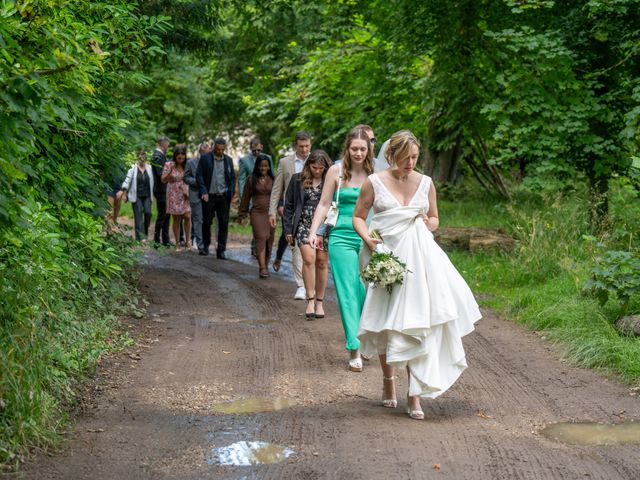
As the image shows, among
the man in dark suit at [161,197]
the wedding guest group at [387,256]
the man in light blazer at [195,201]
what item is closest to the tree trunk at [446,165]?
the man in dark suit at [161,197]

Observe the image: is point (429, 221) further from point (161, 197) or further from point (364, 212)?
point (161, 197)

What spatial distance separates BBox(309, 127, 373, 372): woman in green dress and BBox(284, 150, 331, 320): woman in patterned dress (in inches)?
58.5

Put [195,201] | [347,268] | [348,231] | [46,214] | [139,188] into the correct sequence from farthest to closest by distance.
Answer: [139,188]
[195,201]
[348,231]
[347,268]
[46,214]

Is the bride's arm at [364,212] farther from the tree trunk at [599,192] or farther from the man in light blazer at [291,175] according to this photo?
the tree trunk at [599,192]

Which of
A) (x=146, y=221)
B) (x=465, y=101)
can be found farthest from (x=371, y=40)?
(x=146, y=221)

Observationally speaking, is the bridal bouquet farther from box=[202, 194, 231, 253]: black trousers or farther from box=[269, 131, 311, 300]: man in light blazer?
box=[202, 194, 231, 253]: black trousers

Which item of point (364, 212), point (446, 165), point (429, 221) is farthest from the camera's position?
point (446, 165)

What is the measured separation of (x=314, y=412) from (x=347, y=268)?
2.00 meters

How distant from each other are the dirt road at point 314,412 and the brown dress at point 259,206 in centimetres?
393

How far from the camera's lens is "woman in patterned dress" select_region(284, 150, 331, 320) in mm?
10802

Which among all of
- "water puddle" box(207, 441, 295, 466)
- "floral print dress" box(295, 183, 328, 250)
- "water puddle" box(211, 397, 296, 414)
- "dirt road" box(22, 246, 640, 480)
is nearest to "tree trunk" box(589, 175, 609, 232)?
"dirt road" box(22, 246, 640, 480)

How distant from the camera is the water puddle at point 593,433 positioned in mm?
6258

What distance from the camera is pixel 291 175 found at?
13016 mm

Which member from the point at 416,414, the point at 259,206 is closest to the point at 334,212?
the point at 416,414
